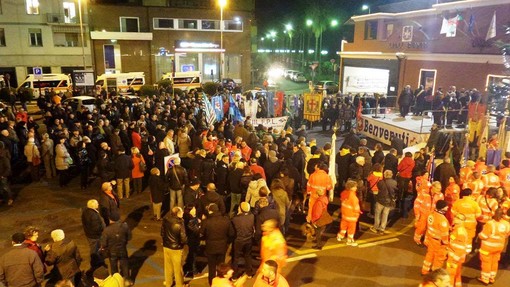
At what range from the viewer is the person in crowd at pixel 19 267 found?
6164 mm

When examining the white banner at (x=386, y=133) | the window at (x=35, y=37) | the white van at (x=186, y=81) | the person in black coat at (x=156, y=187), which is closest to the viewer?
the person in black coat at (x=156, y=187)

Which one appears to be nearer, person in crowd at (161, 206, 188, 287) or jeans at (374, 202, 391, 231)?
person in crowd at (161, 206, 188, 287)

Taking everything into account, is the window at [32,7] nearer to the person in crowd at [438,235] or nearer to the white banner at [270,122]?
the white banner at [270,122]

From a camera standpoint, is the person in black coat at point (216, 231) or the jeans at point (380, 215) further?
the jeans at point (380, 215)

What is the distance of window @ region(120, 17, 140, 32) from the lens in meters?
44.6

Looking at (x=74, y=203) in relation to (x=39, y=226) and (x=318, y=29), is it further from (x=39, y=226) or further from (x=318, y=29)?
(x=318, y=29)

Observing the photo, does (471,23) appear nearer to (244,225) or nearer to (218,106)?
(218,106)

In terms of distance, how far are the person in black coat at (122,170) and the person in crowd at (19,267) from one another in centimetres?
500

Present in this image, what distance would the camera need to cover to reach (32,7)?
39.7 m

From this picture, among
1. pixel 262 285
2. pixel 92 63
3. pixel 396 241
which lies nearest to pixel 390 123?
pixel 396 241

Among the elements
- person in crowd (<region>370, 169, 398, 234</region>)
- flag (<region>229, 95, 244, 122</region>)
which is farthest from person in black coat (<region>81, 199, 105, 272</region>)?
flag (<region>229, 95, 244, 122</region>)

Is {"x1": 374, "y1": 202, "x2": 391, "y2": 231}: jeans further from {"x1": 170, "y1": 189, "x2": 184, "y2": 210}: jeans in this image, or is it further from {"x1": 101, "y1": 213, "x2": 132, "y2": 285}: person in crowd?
{"x1": 101, "y1": 213, "x2": 132, "y2": 285}: person in crowd

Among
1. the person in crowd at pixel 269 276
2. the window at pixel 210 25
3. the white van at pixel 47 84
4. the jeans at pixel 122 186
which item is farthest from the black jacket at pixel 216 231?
the window at pixel 210 25

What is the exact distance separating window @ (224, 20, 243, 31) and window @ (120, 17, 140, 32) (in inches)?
407
